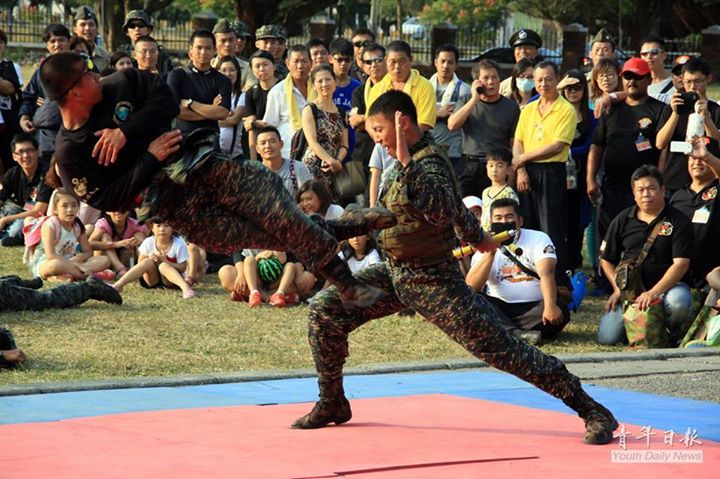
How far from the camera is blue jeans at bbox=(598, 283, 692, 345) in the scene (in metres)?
9.45

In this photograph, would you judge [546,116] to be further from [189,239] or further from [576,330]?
[189,239]

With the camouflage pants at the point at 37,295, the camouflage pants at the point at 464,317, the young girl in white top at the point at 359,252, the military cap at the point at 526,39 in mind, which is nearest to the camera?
the camouflage pants at the point at 464,317

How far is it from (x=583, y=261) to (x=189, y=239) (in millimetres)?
7699

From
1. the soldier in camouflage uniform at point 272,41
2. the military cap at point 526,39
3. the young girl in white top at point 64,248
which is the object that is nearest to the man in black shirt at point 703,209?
the military cap at point 526,39

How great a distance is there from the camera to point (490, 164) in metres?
10.6

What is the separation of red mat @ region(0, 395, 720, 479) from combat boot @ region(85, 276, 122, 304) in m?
3.79

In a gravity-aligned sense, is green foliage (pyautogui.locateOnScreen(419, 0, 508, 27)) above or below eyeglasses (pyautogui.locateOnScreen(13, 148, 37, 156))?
above

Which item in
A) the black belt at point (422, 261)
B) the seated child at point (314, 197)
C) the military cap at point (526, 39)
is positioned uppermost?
the military cap at point (526, 39)

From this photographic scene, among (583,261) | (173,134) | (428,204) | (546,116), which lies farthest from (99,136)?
(583,261)

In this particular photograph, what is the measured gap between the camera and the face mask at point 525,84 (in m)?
12.3

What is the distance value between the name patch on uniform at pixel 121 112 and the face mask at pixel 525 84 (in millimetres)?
7143

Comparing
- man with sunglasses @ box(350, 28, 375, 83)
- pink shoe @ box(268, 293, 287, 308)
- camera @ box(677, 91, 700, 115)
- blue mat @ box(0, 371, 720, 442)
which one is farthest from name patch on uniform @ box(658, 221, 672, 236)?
man with sunglasses @ box(350, 28, 375, 83)

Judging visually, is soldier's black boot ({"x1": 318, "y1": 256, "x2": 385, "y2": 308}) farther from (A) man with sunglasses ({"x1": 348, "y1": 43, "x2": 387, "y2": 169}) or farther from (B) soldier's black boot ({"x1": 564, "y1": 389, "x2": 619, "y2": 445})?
(A) man with sunglasses ({"x1": 348, "y1": 43, "x2": 387, "y2": 169})

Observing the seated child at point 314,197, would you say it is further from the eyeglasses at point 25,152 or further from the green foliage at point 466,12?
the green foliage at point 466,12
